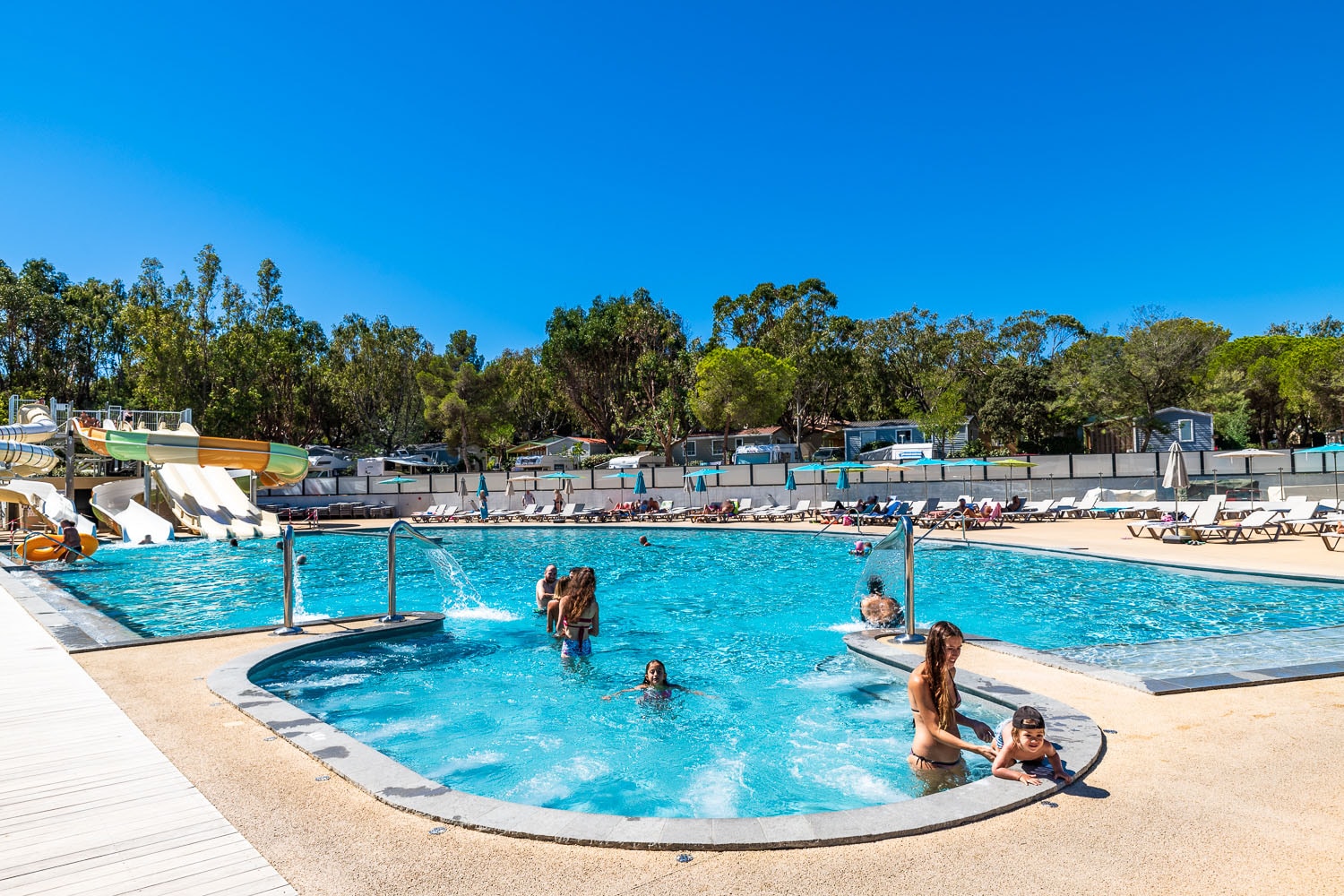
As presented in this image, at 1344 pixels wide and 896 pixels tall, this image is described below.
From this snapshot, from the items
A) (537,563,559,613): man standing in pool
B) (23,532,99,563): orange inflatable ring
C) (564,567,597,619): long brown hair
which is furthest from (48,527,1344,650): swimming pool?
(564,567,597,619): long brown hair

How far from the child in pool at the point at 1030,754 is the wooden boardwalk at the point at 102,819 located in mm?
3112

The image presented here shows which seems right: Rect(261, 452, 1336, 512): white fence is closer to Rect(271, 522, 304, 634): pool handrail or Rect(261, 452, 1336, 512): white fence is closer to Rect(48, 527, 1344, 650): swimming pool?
Rect(48, 527, 1344, 650): swimming pool

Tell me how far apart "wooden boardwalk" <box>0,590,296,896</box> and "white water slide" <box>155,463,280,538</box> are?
63.0 ft

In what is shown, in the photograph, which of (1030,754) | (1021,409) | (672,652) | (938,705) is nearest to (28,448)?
(672,652)

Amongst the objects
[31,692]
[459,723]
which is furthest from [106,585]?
[459,723]

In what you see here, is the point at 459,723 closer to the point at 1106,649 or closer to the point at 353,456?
the point at 1106,649

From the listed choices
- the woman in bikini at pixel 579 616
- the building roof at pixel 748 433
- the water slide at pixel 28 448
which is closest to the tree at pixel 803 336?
the building roof at pixel 748 433

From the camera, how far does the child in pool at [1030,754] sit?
3920 millimetres

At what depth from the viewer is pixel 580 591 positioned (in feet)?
27.8

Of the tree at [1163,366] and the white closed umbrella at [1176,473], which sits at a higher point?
the tree at [1163,366]

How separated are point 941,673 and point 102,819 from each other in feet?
13.5

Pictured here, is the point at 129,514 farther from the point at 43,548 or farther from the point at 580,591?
the point at 580,591

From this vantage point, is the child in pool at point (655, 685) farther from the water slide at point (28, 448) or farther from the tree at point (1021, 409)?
the tree at point (1021, 409)

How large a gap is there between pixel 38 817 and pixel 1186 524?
60.6 feet
